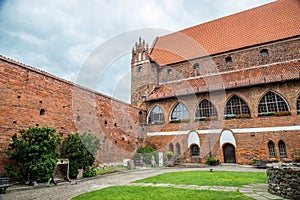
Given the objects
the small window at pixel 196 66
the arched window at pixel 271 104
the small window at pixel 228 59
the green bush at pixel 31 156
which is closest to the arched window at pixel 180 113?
the small window at pixel 196 66

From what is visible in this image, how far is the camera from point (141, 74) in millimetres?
23500

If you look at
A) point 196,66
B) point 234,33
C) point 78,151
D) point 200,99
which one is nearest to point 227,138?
point 200,99

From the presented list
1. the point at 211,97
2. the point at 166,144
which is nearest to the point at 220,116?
the point at 211,97

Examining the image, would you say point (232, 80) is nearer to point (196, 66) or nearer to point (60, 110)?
point (196, 66)

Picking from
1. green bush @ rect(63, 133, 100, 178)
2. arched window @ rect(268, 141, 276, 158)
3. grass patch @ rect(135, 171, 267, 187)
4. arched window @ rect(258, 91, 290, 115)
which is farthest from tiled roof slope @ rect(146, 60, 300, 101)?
green bush @ rect(63, 133, 100, 178)

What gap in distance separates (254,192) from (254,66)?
1549cm

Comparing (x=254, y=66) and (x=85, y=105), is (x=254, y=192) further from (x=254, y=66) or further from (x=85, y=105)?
(x=254, y=66)

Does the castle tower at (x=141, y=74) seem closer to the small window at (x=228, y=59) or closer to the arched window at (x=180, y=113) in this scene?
the arched window at (x=180, y=113)

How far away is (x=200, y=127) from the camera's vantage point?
58.5 ft

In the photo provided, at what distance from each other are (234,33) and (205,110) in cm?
937

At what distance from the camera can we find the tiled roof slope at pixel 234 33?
752 inches

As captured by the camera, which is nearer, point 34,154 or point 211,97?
point 34,154

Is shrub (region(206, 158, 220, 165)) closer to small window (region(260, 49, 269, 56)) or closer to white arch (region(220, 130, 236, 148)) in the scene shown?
white arch (region(220, 130, 236, 148))

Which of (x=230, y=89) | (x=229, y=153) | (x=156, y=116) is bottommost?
(x=229, y=153)
